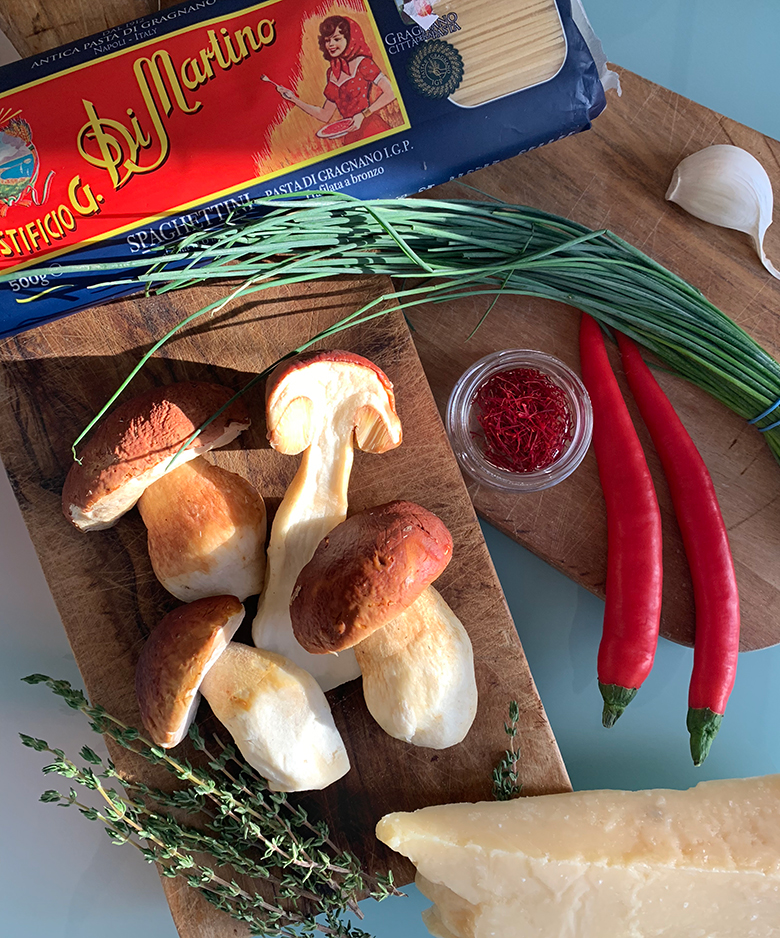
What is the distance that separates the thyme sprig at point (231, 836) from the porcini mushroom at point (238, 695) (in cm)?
7

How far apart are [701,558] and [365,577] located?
2.44ft

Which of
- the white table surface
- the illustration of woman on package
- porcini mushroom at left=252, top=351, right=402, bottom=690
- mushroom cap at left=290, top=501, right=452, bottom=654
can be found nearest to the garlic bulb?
the white table surface

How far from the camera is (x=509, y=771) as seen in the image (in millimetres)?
1329

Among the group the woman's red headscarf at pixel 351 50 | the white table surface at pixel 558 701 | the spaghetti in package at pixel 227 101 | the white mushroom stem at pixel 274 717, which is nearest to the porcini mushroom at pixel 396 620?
the white mushroom stem at pixel 274 717

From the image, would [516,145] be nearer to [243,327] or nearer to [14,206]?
[243,327]

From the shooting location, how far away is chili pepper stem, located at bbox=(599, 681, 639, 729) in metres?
1.43

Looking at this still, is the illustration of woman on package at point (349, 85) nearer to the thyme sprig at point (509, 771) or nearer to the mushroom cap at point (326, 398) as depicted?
the mushroom cap at point (326, 398)

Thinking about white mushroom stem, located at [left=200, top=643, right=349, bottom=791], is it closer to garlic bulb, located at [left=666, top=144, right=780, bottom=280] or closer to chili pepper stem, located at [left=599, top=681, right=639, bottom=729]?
chili pepper stem, located at [left=599, top=681, right=639, bottom=729]

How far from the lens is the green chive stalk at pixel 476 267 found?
49.7 inches

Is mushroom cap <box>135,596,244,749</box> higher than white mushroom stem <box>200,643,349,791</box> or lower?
higher

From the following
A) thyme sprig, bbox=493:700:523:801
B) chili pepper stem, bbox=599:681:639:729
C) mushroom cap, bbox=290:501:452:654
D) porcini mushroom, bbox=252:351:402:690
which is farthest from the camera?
chili pepper stem, bbox=599:681:639:729

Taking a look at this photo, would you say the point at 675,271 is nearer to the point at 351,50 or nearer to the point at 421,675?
the point at 351,50

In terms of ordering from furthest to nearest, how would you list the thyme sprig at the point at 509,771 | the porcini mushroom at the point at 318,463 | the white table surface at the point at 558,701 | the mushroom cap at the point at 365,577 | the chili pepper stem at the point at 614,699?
the white table surface at the point at 558,701, the chili pepper stem at the point at 614,699, the thyme sprig at the point at 509,771, the porcini mushroom at the point at 318,463, the mushroom cap at the point at 365,577

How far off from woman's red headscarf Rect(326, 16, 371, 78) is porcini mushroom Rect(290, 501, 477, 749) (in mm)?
782
